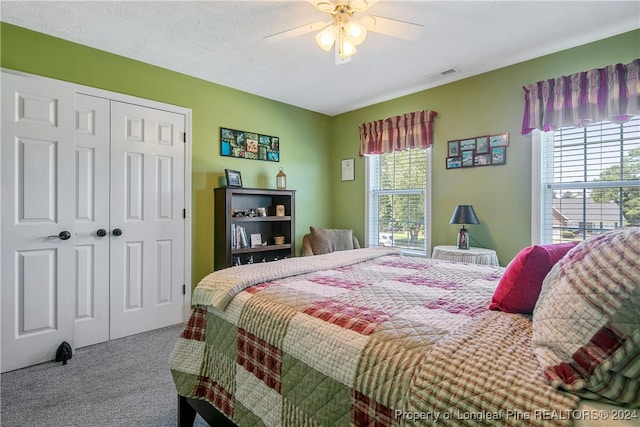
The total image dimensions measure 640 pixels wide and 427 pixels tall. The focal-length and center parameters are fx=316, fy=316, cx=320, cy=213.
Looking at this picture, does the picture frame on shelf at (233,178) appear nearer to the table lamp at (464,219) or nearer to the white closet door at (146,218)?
the white closet door at (146,218)

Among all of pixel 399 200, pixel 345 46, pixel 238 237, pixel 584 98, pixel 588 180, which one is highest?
pixel 345 46

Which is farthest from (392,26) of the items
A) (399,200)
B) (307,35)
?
(399,200)

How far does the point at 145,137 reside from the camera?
3.01 metres

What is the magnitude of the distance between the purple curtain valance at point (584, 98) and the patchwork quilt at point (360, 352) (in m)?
1.75

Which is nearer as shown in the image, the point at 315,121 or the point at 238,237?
the point at 238,237

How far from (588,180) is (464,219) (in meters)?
1.02

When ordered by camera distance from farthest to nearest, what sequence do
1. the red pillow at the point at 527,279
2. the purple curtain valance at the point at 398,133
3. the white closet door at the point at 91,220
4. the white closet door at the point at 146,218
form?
the purple curtain valance at the point at 398,133, the white closet door at the point at 146,218, the white closet door at the point at 91,220, the red pillow at the point at 527,279

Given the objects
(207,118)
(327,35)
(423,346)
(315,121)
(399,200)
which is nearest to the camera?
(423,346)

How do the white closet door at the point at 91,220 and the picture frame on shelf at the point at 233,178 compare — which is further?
the picture frame on shelf at the point at 233,178

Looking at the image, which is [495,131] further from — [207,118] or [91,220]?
[91,220]

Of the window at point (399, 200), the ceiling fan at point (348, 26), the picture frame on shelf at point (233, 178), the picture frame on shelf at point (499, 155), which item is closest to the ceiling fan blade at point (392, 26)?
the ceiling fan at point (348, 26)

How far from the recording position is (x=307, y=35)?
2.55 metres

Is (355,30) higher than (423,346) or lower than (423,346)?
higher

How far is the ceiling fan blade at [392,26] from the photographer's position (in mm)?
1950
